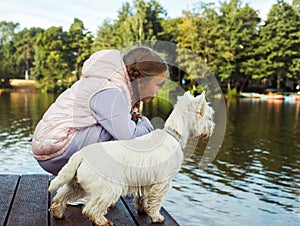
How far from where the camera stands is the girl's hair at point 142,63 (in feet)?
8.73

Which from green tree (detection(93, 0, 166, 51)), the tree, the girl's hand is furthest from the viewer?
the tree


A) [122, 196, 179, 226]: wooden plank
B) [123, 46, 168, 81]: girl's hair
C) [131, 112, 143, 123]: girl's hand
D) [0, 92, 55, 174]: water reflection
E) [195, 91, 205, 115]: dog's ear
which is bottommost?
[0, 92, 55, 174]: water reflection

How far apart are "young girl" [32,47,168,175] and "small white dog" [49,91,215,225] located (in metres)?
0.19

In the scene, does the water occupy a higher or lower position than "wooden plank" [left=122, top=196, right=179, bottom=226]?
lower

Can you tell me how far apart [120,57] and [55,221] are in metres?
1.16

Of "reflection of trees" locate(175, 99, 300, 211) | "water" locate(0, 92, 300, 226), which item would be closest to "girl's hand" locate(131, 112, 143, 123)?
"water" locate(0, 92, 300, 226)

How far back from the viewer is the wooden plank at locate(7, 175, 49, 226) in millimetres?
2430

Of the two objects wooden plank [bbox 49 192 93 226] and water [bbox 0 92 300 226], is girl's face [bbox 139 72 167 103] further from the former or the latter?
water [bbox 0 92 300 226]

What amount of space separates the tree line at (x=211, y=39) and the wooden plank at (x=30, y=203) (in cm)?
3355

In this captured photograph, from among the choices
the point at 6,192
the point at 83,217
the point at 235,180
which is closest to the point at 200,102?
the point at 83,217

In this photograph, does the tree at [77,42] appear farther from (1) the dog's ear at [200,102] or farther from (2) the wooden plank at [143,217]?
(1) the dog's ear at [200,102]

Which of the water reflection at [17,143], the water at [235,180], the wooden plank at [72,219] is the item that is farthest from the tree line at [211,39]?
the wooden plank at [72,219]

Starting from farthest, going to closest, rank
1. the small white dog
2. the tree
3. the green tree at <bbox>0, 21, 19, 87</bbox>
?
the green tree at <bbox>0, 21, 19, 87</bbox>, the tree, the small white dog

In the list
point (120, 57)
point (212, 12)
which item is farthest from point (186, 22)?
point (120, 57)
